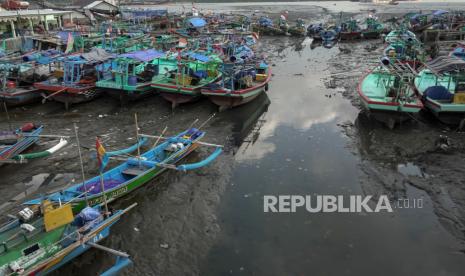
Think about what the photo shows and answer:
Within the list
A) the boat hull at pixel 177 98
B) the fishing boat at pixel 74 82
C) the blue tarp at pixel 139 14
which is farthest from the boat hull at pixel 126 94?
the blue tarp at pixel 139 14

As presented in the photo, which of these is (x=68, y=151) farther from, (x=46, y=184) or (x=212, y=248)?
(x=212, y=248)

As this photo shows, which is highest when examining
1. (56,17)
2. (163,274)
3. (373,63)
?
(56,17)

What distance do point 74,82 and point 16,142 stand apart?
660cm

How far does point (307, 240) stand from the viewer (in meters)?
8.96

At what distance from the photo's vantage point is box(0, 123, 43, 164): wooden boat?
38.6 ft

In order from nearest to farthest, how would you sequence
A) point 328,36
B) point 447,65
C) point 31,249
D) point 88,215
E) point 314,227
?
point 31,249 < point 88,215 < point 314,227 < point 447,65 < point 328,36

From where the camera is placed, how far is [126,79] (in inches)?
702

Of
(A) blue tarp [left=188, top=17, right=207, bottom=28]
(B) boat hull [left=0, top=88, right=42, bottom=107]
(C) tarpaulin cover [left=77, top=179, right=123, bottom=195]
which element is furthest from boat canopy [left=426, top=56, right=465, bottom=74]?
(A) blue tarp [left=188, top=17, right=207, bottom=28]

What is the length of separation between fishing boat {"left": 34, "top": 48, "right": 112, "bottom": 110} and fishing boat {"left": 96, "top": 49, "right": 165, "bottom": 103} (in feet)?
1.93

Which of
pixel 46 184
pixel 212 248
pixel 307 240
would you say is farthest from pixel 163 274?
pixel 46 184

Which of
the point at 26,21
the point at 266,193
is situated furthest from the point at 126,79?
the point at 26,21

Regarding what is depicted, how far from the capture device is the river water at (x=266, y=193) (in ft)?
27.1

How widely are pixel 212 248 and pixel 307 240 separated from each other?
2347 millimetres

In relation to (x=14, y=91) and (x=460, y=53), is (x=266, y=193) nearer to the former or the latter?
(x=14, y=91)
